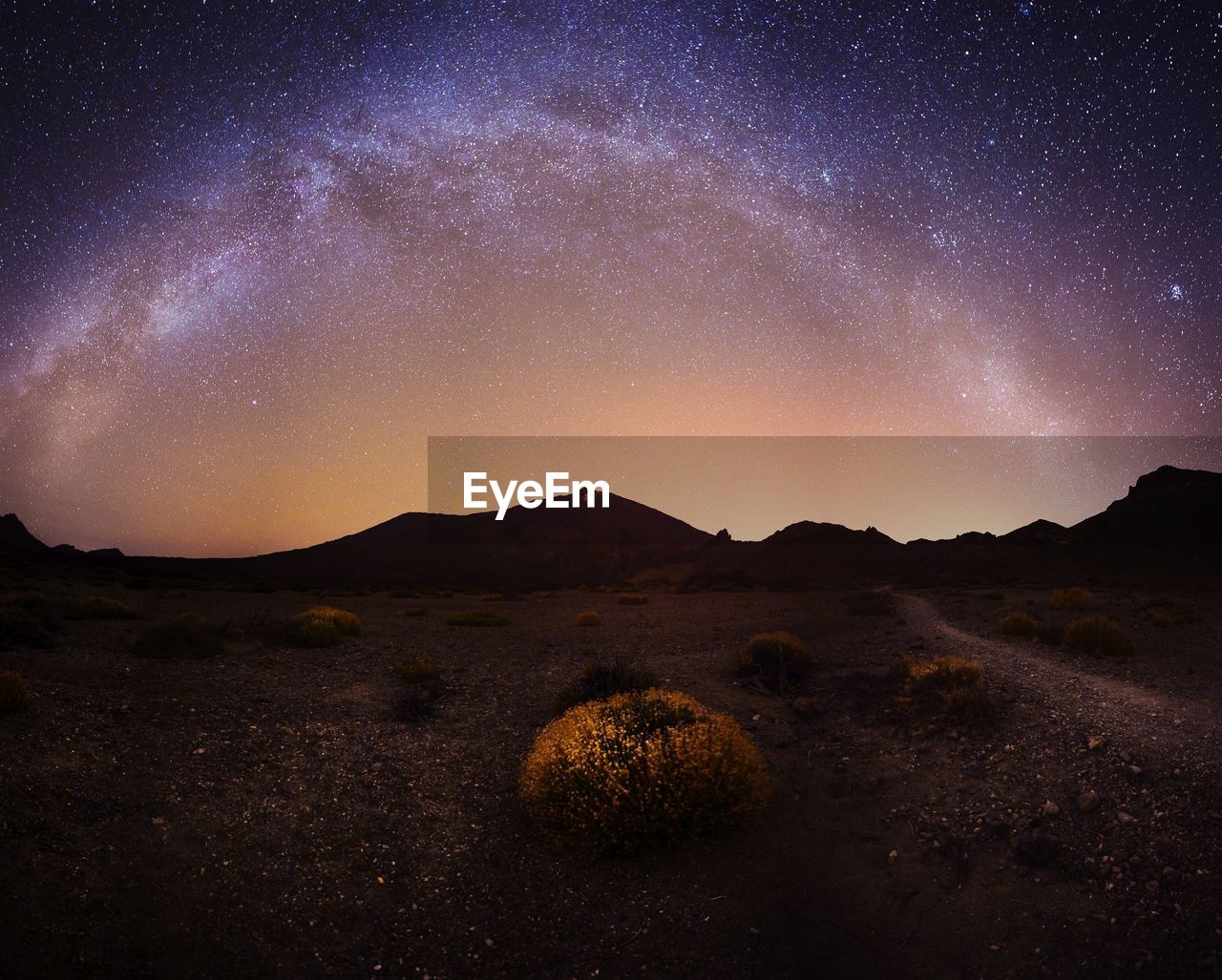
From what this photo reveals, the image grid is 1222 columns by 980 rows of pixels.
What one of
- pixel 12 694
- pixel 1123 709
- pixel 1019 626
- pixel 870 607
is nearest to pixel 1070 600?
pixel 870 607

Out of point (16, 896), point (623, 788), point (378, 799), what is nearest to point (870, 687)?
point (623, 788)

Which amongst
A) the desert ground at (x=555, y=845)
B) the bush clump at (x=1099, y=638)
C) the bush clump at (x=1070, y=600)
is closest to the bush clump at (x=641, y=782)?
the desert ground at (x=555, y=845)

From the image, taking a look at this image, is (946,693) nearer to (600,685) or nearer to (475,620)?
(600,685)

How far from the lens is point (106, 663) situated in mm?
12414

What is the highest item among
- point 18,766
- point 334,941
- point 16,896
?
point 18,766

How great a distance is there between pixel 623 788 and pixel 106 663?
1108 centimetres

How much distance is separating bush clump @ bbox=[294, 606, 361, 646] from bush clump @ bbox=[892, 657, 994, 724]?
13.7 metres

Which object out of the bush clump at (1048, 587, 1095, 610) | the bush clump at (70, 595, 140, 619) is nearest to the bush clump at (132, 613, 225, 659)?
the bush clump at (70, 595, 140, 619)

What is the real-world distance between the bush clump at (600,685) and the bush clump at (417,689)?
2.36 metres

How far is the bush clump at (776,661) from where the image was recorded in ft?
44.1

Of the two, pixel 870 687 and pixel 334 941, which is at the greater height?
pixel 870 687

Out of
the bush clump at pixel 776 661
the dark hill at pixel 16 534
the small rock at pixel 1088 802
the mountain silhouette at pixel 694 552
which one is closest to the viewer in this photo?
the small rock at pixel 1088 802

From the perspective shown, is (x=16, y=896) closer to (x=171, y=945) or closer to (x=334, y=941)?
(x=171, y=945)

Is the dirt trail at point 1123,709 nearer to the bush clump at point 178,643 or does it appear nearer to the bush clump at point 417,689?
the bush clump at point 417,689
